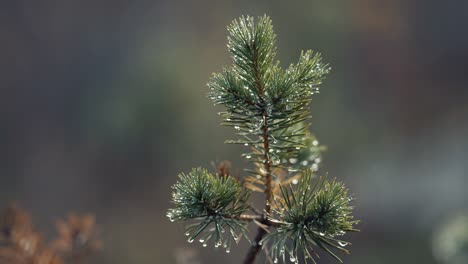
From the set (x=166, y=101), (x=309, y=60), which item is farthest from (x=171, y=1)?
(x=309, y=60)

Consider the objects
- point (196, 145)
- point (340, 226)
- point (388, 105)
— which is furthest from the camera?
point (388, 105)

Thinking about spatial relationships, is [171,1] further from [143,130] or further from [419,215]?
[419,215]

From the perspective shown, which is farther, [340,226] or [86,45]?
[86,45]

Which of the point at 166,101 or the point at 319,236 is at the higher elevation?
the point at 166,101

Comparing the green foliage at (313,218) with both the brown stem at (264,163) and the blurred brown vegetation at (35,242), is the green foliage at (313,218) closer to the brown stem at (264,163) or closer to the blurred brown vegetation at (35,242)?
the brown stem at (264,163)

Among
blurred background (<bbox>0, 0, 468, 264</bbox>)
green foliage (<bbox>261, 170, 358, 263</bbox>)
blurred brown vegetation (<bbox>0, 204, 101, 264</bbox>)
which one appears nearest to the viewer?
green foliage (<bbox>261, 170, 358, 263</bbox>)

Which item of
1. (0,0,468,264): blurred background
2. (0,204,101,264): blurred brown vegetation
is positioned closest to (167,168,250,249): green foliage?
(0,204,101,264): blurred brown vegetation

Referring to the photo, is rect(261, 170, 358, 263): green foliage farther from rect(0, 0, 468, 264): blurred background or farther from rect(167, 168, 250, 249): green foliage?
rect(0, 0, 468, 264): blurred background
